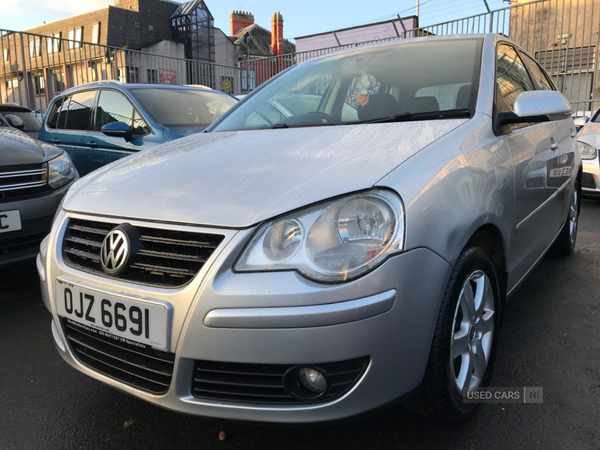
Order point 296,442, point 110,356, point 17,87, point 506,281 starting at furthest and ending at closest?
1. point 17,87
2. point 506,281
3. point 296,442
4. point 110,356

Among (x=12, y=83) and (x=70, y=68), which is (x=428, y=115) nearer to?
(x=12, y=83)

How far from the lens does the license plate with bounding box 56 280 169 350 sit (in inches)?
57.8

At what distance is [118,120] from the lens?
545 centimetres

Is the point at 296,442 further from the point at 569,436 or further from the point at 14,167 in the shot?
the point at 14,167

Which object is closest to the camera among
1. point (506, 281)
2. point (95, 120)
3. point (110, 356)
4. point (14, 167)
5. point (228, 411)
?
point (228, 411)

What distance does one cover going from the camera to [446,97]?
226 cm

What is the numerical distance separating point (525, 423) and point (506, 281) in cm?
57

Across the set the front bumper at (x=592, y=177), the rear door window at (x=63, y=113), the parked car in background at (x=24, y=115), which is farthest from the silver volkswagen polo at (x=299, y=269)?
the parked car in background at (x=24, y=115)

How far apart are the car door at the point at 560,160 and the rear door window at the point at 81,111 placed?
15.3 ft

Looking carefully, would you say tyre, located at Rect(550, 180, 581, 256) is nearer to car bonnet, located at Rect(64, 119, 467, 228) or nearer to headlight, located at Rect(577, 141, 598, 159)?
car bonnet, located at Rect(64, 119, 467, 228)

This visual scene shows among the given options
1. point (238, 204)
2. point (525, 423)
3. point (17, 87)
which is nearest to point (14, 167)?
point (238, 204)

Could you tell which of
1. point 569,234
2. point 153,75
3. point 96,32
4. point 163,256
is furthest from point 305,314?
point 96,32

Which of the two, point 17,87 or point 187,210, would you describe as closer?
point 187,210

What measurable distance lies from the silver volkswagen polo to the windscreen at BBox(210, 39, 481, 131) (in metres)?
0.17
